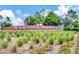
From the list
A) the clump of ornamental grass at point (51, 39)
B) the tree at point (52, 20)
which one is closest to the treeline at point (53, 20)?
the tree at point (52, 20)

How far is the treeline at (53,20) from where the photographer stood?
8.47 feet

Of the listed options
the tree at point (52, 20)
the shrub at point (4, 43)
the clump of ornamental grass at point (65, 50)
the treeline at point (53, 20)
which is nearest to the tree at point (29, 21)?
the treeline at point (53, 20)

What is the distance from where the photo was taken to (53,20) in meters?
2.61

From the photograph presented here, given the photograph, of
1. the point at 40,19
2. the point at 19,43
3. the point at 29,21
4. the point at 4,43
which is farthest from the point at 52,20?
the point at 4,43

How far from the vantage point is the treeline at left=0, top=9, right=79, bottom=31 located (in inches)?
102

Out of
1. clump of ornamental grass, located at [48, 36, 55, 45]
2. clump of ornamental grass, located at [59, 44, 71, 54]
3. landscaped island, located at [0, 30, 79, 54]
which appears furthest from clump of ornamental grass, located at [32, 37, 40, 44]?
clump of ornamental grass, located at [59, 44, 71, 54]

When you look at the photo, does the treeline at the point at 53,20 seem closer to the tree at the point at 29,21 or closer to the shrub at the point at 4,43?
the tree at the point at 29,21

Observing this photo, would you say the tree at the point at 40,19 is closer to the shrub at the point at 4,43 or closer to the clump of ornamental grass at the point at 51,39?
the clump of ornamental grass at the point at 51,39

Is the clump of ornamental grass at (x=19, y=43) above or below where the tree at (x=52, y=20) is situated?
below

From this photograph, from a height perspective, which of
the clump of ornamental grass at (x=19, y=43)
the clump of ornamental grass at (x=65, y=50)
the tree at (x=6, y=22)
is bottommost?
the clump of ornamental grass at (x=65, y=50)

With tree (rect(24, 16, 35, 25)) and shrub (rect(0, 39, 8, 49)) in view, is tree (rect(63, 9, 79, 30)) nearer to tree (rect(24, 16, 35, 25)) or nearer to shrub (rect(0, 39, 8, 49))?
tree (rect(24, 16, 35, 25))

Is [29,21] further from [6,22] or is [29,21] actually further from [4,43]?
[4,43]

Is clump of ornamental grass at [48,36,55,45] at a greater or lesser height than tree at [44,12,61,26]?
lesser

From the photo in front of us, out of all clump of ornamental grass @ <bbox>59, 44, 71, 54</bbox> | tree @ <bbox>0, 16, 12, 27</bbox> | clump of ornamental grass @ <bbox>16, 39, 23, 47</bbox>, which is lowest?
clump of ornamental grass @ <bbox>59, 44, 71, 54</bbox>
